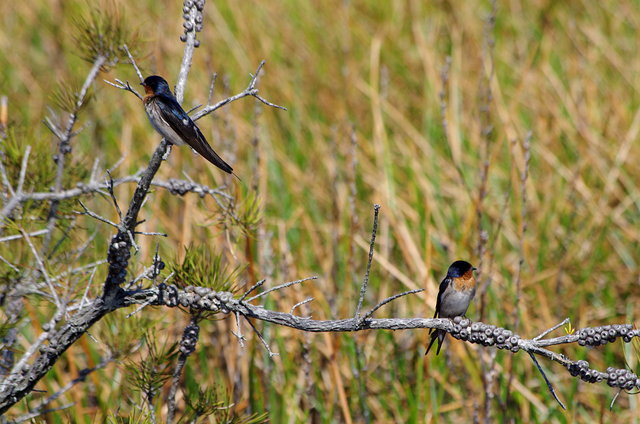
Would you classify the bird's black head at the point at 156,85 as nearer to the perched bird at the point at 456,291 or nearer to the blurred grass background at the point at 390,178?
the blurred grass background at the point at 390,178

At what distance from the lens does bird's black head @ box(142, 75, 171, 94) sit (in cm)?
175

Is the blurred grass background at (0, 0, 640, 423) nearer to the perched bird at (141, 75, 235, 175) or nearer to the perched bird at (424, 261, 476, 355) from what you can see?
the perched bird at (424, 261, 476, 355)

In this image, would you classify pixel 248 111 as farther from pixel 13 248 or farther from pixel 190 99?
pixel 13 248

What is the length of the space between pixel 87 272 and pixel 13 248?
1.07 ft

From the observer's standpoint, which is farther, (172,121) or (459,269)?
(459,269)

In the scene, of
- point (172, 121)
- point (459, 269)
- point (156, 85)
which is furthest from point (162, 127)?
point (459, 269)

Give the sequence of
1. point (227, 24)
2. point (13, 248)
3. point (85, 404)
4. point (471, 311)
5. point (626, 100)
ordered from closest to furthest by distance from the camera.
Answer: point (13, 248) < point (85, 404) < point (471, 311) < point (626, 100) < point (227, 24)

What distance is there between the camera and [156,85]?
1.77 metres

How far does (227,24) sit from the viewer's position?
482 cm

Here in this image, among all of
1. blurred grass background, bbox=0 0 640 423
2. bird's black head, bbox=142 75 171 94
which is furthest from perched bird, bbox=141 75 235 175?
blurred grass background, bbox=0 0 640 423

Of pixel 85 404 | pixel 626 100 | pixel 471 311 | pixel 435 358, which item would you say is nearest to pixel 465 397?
pixel 435 358

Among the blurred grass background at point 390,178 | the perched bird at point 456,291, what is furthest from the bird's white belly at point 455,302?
the blurred grass background at point 390,178

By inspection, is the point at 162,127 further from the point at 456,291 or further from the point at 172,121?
the point at 456,291

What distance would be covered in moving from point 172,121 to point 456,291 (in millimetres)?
1407
